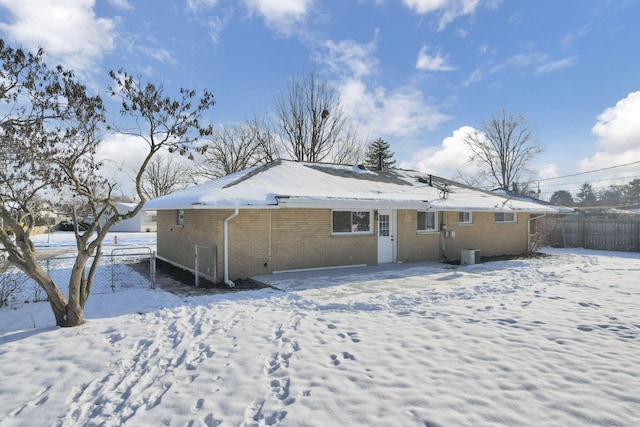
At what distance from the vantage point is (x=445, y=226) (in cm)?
1405

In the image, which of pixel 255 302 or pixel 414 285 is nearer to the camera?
pixel 255 302

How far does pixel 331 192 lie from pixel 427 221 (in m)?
4.42

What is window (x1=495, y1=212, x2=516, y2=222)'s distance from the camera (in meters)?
16.0

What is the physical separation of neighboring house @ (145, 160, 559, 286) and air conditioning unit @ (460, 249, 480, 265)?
98 cm

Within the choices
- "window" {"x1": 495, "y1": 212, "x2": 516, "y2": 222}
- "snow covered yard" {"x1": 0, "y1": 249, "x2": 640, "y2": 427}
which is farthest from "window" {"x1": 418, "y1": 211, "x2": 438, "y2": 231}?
"snow covered yard" {"x1": 0, "y1": 249, "x2": 640, "y2": 427}

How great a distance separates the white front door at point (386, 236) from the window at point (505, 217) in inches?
235

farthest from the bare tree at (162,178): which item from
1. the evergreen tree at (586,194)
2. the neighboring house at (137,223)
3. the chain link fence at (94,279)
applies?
the evergreen tree at (586,194)

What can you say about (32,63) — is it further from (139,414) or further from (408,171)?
(408,171)

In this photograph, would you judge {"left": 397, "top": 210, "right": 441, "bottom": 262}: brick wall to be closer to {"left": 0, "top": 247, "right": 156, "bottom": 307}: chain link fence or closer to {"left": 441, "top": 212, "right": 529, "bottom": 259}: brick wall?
{"left": 441, "top": 212, "right": 529, "bottom": 259}: brick wall

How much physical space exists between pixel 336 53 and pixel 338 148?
47.5ft

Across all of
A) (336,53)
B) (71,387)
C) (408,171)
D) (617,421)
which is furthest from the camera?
(408,171)

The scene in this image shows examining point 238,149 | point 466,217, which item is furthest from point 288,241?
point 238,149

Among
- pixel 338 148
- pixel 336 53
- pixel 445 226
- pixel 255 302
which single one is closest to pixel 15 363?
pixel 255 302

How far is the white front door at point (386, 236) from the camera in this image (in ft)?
41.5
